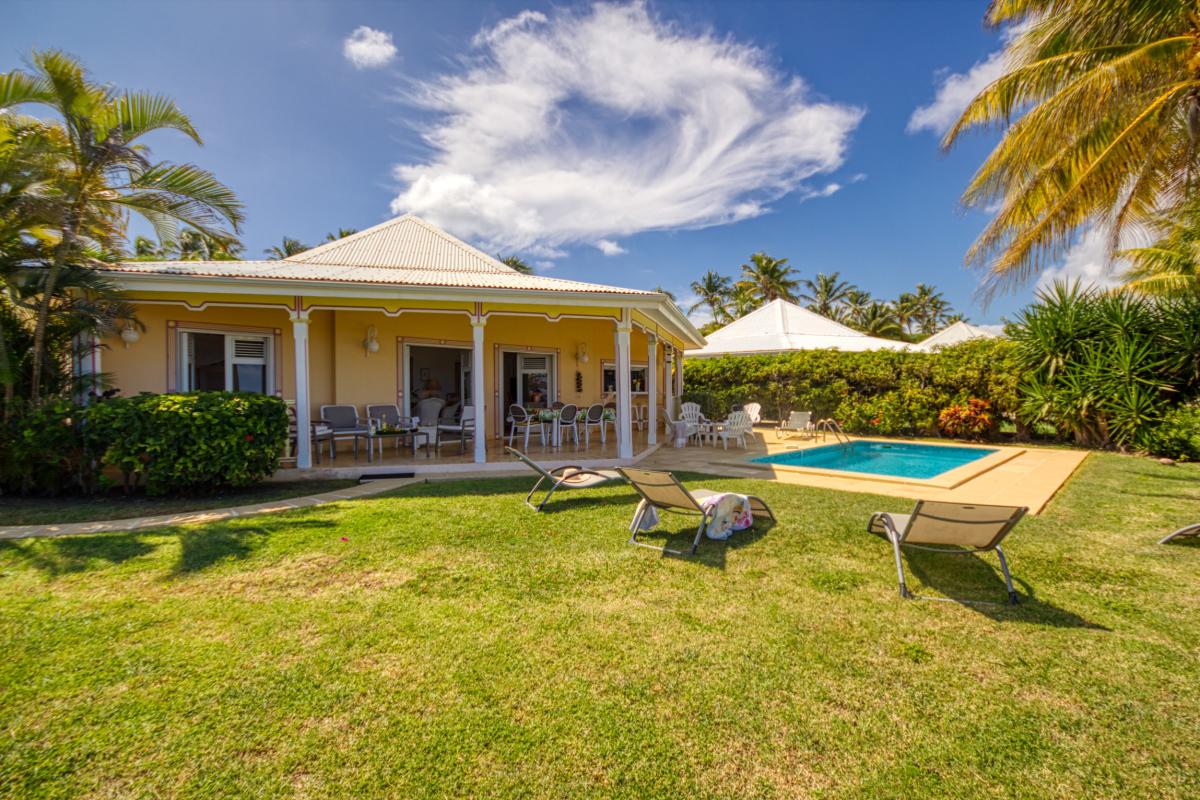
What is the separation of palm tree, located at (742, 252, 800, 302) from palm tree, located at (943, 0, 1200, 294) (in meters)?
31.8

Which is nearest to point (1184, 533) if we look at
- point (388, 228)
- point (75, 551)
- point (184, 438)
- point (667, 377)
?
point (75, 551)

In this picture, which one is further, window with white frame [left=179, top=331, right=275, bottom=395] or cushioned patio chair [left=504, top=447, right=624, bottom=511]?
window with white frame [left=179, top=331, right=275, bottom=395]

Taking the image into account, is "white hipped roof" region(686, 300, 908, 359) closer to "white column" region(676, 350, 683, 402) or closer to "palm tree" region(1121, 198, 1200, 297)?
"white column" region(676, 350, 683, 402)

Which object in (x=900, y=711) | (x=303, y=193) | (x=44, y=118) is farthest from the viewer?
(x=303, y=193)

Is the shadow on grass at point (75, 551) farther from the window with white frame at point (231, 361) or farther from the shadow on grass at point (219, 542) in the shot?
the window with white frame at point (231, 361)

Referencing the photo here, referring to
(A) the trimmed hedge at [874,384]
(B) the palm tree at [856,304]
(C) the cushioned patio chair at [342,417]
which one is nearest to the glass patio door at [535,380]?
(C) the cushioned patio chair at [342,417]

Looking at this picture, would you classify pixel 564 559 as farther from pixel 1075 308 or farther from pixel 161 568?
pixel 1075 308

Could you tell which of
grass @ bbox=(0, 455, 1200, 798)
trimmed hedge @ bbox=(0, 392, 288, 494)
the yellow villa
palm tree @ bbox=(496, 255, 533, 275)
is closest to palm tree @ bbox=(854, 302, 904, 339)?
palm tree @ bbox=(496, 255, 533, 275)

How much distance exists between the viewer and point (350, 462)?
400 inches

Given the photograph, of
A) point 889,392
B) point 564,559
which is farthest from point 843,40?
point 564,559

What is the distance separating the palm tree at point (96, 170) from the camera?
22.2ft

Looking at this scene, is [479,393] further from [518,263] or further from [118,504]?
[518,263]

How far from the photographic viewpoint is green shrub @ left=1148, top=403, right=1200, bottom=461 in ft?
33.0

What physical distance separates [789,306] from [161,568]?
2242 centimetres
